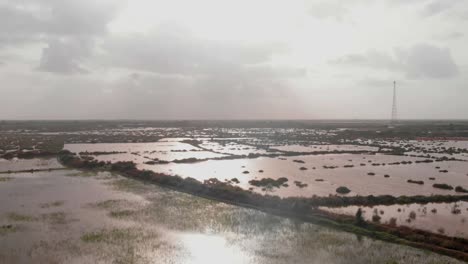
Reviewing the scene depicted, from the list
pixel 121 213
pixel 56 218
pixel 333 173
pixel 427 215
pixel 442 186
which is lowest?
pixel 56 218

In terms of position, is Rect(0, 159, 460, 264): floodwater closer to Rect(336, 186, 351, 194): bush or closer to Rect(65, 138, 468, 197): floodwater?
Rect(65, 138, 468, 197): floodwater

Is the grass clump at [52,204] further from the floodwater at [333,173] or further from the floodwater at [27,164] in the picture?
the floodwater at [27,164]

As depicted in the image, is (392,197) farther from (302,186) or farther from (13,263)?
(13,263)

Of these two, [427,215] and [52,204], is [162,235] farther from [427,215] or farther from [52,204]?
[427,215]

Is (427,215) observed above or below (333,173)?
below

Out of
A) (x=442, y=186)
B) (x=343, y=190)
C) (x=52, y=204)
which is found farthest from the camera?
(x=442, y=186)

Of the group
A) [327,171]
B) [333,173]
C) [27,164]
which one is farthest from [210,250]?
[27,164]

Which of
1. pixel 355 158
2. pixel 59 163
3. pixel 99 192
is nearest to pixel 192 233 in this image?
pixel 99 192
